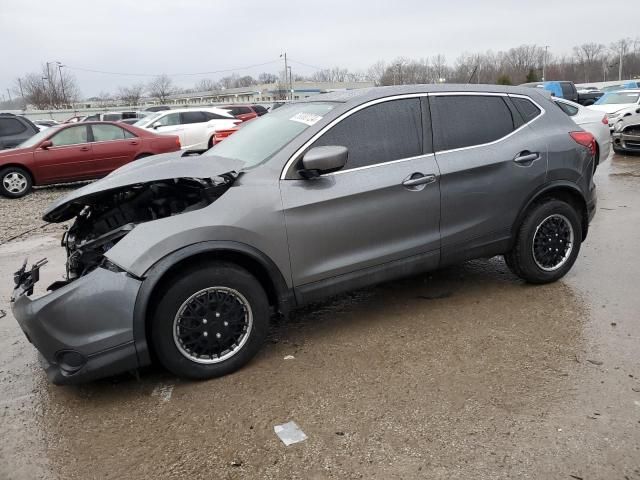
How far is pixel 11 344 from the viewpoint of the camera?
410 cm

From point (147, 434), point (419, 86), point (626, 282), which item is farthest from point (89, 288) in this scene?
point (626, 282)

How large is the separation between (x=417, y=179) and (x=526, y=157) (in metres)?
1.13

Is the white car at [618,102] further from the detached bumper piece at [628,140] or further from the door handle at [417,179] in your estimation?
the door handle at [417,179]

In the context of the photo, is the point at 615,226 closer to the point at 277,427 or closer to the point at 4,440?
the point at 277,427

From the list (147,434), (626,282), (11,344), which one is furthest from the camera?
(626,282)

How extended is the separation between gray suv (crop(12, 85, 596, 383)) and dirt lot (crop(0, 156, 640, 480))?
32 centimetres

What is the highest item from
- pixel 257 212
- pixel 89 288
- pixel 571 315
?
pixel 257 212

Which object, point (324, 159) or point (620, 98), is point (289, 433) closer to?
point (324, 159)

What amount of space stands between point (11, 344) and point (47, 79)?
276 feet

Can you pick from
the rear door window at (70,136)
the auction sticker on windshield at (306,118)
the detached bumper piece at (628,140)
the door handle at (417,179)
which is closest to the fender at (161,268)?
the auction sticker on windshield at (306,118)

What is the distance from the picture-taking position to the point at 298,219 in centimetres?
349

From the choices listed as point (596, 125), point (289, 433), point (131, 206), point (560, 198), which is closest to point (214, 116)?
point (596, 125)

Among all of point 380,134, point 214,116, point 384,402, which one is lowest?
point 384,402

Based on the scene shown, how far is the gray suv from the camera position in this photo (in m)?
3.07
